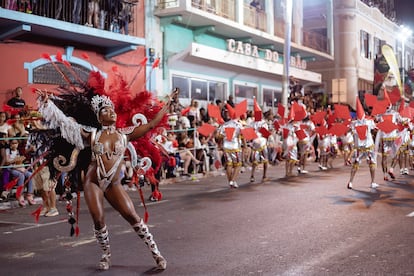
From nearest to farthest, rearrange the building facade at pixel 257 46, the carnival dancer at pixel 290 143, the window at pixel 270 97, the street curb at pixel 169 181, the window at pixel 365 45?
the street curb at pixel 169 181 → the carnival dancer at pixel 290 143 → the building facade at pixel 257 46 → the window at pixel 270 97 → the window at pixel 365 45

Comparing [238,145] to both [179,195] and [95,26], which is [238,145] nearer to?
[179,195]

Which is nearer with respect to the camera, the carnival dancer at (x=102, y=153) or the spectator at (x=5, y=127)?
the carnival dancer at (x=102, y=153)

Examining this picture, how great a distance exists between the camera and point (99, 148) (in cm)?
543

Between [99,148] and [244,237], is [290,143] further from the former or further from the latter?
[99,148]

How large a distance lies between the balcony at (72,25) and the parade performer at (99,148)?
8.20m

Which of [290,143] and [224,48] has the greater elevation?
[224,48]

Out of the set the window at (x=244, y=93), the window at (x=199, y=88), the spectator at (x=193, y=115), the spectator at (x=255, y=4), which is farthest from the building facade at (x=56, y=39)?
the spectator at (x=255, y=4)

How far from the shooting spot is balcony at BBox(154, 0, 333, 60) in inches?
738

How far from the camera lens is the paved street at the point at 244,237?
550 cm

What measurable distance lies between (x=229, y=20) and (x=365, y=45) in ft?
64.0

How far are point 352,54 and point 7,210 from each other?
29.5 m

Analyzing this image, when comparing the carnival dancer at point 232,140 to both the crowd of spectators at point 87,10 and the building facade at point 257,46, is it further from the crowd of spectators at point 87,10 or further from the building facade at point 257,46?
the building facade at point 257,46

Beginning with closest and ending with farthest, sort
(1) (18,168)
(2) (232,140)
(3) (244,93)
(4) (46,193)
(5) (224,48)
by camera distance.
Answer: (4) (46,193), (1) (18,168), (2) (232,140), (5) (224,48), (3) (244,93)

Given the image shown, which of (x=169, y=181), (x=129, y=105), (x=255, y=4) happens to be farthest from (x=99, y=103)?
(x=255, y=4)
